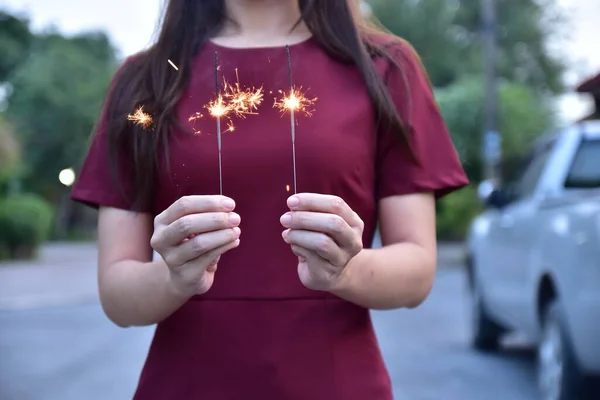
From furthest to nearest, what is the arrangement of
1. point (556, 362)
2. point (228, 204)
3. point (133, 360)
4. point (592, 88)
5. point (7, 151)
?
point (7, 151)
point (133, 360)
point (592, 88)
point (556, 362)
point (228, 204)

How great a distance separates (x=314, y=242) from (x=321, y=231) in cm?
2

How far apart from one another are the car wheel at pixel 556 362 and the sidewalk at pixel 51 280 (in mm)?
5910

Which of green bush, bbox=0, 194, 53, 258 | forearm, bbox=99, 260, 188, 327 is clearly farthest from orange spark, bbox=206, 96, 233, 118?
green bush, bbox=0, 194, 53, 258

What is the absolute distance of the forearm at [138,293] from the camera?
158 cm

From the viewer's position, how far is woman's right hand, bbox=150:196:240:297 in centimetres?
125

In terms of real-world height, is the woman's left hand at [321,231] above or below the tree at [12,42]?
below

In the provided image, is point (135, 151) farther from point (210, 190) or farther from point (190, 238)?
point (190, 238)

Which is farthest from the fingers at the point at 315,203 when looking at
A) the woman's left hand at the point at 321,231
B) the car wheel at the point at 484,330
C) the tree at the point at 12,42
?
the tree at the point at 12,42

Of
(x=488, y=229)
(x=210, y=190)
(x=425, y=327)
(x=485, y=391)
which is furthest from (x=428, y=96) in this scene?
(x=425, y=327)

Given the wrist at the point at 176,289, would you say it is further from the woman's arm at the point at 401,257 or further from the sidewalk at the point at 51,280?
the sidewalk at the point at 51,280

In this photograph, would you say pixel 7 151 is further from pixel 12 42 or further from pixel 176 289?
pixel 176 289

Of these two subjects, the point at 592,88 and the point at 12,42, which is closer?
the point at 592,88

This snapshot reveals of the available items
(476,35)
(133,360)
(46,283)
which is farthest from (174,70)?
(476,35)

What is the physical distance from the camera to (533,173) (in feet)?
24.4
